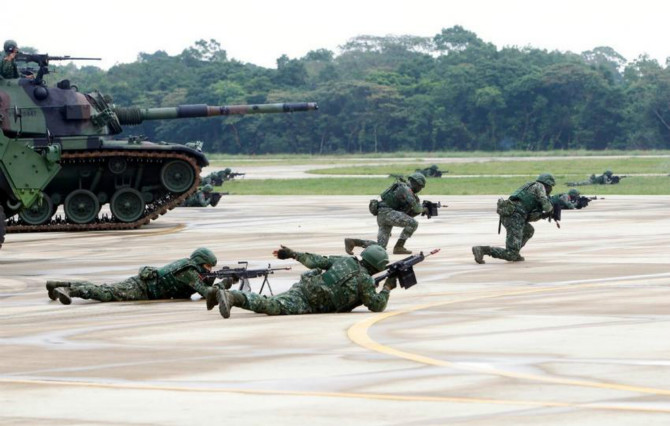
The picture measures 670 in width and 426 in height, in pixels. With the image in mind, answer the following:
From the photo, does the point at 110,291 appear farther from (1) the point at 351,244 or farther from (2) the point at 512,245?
(2) the point at 512,245

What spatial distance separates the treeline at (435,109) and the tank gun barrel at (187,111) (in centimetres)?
8267

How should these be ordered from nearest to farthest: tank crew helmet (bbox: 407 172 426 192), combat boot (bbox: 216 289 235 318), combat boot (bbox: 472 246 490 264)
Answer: combat boot (bbox: 216 289 235 318), combat boot (bbox: 472 246 490 264), tank crew helmet (bbox: 407 172 426 192)

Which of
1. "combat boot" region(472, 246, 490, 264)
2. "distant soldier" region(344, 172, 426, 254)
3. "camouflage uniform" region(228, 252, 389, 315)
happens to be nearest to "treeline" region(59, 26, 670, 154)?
"distant soldier" region(344, 172, 426, 254)

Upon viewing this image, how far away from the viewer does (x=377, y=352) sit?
12977mm

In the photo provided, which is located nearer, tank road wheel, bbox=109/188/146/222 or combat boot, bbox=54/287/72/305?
combat boot, bbox=54/287/72/305

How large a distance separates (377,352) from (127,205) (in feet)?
85.3

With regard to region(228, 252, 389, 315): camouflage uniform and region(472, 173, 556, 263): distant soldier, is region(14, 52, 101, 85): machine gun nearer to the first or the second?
region(472, 173, 556, 263): distant soldier

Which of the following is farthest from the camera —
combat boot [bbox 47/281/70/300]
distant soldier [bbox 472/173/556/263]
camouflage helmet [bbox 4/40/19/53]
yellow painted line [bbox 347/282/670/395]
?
camouflage helmet [bbox 4/40/19/53]

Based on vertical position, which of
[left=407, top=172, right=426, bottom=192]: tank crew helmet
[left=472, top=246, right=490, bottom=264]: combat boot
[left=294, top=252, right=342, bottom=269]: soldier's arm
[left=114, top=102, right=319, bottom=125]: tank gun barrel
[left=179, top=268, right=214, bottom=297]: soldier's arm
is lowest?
[left=472, top=246, right=490, bottom=264]: combat boot

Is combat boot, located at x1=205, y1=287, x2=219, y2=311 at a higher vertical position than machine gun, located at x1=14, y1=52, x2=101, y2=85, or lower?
lower

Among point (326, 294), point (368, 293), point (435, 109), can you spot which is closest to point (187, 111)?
point (326, 294)

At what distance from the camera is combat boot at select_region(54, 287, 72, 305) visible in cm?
1828

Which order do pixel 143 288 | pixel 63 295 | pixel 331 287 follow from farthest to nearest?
pixel 143 288
pixel 63 295
pixel 331 287

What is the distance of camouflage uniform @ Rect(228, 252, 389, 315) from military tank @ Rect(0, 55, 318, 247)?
19798 millimetres
